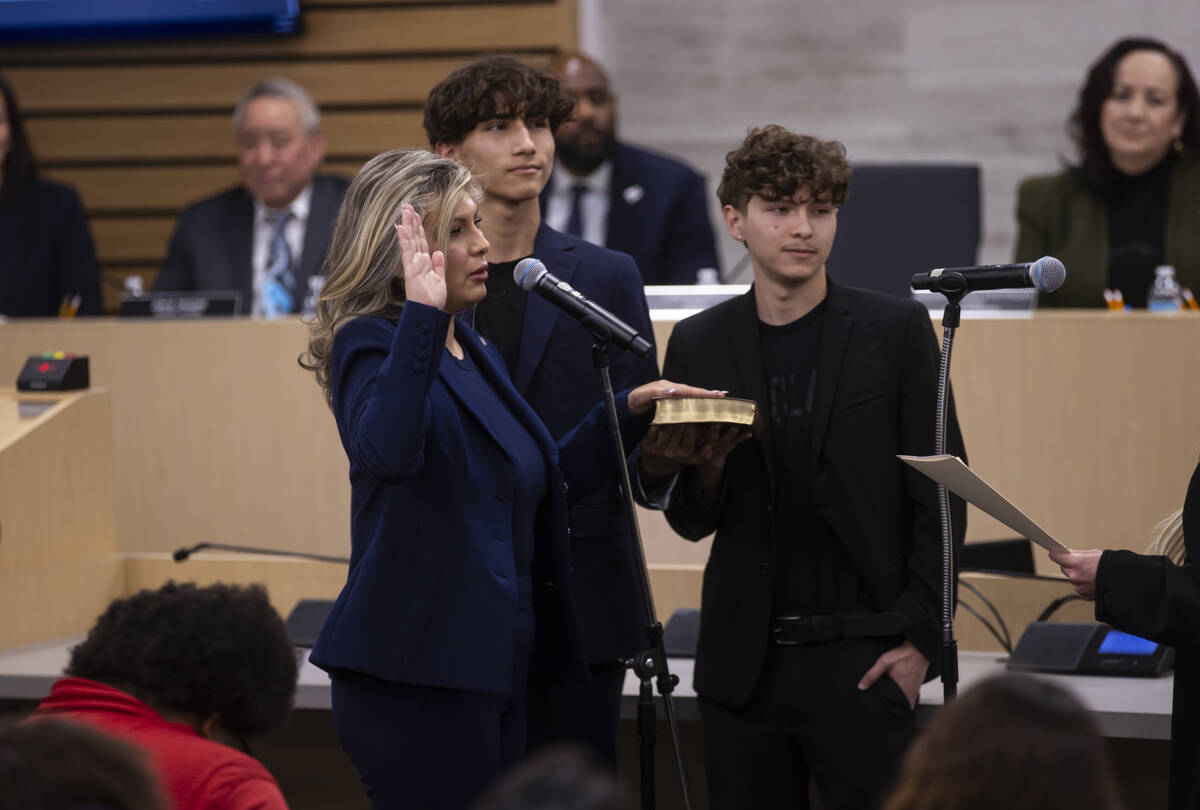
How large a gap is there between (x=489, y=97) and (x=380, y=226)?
1.70 feet

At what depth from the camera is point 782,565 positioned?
94.0 inches

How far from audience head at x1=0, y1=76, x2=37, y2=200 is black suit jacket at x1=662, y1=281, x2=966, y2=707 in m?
3.20

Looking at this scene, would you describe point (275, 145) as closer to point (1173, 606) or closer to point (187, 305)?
point (187, 305)

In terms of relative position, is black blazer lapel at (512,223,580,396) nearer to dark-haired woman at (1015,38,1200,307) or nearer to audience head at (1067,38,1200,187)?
dark-haired woman at (1015,38,1200,307)

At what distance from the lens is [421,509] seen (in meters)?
1.99

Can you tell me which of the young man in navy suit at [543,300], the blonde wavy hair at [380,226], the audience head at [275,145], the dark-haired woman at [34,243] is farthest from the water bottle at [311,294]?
the blonde wavy hair at [380,226]

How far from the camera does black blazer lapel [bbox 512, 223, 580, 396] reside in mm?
2455

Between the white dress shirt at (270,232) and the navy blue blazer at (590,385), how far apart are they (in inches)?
85.9

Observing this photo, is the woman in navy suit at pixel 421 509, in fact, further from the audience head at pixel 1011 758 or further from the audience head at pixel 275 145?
the audience head at pixel 275 145

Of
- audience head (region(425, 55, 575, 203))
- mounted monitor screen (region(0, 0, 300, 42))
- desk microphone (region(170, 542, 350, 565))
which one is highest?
mounted monitor screen (region(0, 0, 300, 42))

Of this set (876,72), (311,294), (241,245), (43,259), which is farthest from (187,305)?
(876,72)

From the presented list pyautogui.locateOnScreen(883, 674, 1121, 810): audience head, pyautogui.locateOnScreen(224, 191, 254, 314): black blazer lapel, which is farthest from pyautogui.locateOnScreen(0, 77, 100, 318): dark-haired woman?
pyautogui.locateOnScreen(883, 674, 1121, 810): audience head

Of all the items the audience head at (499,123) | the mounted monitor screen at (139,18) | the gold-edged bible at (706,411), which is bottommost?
the gold-edged bible at (706,411)

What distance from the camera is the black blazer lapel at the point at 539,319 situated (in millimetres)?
2455
